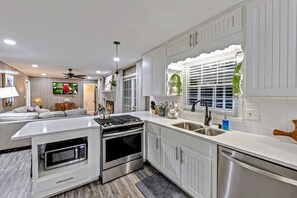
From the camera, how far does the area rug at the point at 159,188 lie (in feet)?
6.33

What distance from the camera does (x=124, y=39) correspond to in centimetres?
266

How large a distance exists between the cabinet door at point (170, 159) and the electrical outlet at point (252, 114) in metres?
0.96

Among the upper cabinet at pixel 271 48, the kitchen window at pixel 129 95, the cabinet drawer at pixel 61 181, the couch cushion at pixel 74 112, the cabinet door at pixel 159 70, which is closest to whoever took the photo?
the upper cabinet at pixel 271 48

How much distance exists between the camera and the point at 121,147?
2363 millimetres

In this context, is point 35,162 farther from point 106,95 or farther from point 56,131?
point 106,95

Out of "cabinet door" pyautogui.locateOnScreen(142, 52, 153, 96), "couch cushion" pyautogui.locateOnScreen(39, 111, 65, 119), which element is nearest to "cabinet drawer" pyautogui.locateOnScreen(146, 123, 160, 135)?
"cabinet door" pyautogui.locateOnScreen(142, 52, 153, 96)

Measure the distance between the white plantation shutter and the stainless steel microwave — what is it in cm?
194

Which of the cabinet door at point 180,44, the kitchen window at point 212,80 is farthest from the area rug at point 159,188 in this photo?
the cabinet door at point 180,44

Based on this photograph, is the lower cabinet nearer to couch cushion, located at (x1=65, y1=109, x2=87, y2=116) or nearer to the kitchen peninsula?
the kitchen peninsula

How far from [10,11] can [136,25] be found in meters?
1.58

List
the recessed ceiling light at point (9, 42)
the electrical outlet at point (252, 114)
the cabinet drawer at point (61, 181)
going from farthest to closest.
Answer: the recessed ceiling light at point (9, 42) < the cabinet drawer at point (61, 181) < the electrical outlet at point (252, 114)

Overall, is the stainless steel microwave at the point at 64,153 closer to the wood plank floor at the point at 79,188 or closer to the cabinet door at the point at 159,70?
the wood plank floor at the point at 79,188

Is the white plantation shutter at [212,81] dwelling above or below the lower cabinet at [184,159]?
above

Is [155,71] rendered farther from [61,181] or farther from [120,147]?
[61,181]
